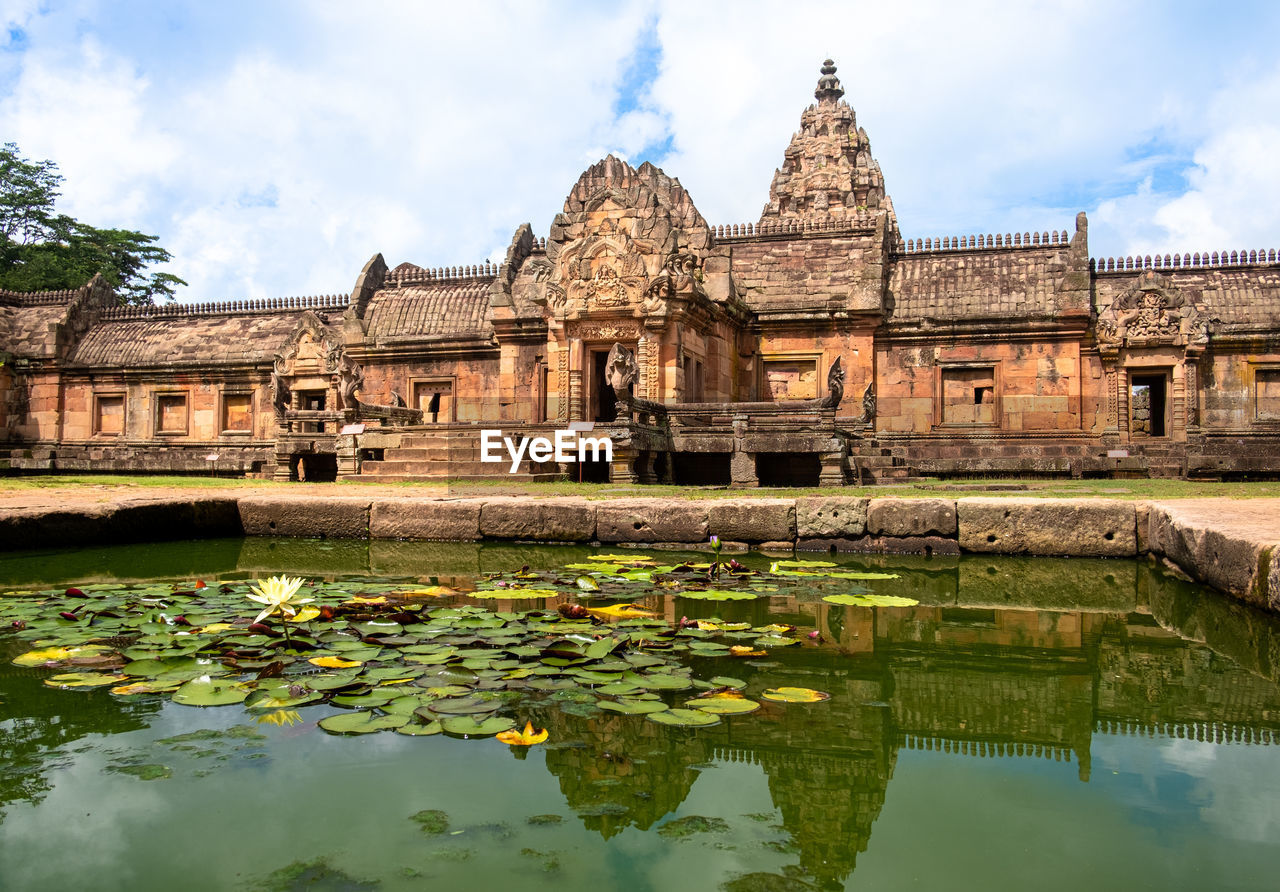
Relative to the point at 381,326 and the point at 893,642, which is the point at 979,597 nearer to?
the point at 893,642

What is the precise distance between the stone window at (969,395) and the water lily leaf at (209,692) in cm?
1745

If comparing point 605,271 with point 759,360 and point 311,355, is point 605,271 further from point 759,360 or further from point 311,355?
point 311,355

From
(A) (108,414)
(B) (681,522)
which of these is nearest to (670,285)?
(B) (681,522)

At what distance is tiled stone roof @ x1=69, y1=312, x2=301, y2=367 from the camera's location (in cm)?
2470

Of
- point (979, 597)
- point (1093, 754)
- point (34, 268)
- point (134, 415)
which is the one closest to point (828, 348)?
point (979, 597)

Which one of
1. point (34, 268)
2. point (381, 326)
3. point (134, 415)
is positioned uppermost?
point (34, 268)

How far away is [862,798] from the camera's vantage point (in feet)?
8.70

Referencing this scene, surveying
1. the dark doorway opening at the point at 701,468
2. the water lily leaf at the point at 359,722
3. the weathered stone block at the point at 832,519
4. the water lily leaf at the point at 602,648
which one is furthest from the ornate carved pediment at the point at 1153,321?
the water lily leaf at the point at 359,722

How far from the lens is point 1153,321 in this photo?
739 inches

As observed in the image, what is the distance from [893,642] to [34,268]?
4006 cm

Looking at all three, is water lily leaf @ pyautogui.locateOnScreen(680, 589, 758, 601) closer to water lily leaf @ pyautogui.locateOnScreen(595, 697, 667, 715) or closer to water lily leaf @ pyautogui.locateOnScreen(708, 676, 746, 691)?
water lily leaf @ pyautogui.locateOnScreen(708, 676, 746, 691)

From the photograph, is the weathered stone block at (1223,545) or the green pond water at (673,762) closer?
the green pond water at (673,762)

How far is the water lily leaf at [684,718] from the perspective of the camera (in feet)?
10.1

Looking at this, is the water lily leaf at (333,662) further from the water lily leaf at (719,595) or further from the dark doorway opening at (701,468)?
the dark doorway opening at (701,468)
